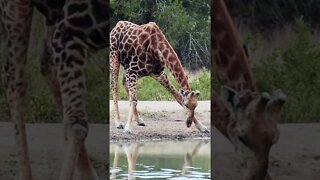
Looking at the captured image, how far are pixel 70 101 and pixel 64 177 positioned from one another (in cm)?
41

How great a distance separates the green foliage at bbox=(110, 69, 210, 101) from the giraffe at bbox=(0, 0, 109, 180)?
1225 millimetres

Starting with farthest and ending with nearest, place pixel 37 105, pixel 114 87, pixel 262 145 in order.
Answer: pixel 114 87, pixel 37 105, pixel 262 145

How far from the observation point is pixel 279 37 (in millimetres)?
3359

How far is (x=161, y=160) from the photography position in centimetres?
442

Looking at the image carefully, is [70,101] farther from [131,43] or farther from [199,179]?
[131,43]

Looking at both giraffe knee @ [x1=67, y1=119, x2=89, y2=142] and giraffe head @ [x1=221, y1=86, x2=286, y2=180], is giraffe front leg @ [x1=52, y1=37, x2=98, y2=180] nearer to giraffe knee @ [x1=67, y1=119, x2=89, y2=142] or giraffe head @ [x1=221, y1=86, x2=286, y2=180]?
giraffe knee @ [x1=67, y1=119, x2=89, y2=142]

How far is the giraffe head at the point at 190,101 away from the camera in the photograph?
440 cm

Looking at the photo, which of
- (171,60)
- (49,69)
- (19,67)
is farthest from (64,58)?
(171,60)

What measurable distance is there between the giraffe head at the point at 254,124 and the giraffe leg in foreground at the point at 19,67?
1.12m

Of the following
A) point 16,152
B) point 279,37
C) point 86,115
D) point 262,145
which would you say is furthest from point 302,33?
point 16,152

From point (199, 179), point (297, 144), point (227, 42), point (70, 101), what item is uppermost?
point (227, 42)

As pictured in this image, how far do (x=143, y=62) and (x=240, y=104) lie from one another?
1673 millimetres

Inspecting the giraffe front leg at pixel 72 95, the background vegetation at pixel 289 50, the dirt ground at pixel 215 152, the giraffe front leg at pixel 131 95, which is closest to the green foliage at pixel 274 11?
the background vegetation at pixel 289 50

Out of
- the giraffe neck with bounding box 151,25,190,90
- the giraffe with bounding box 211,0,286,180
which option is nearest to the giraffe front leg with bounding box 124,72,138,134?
the giraffe neck with bounding box 151,25,190,90
